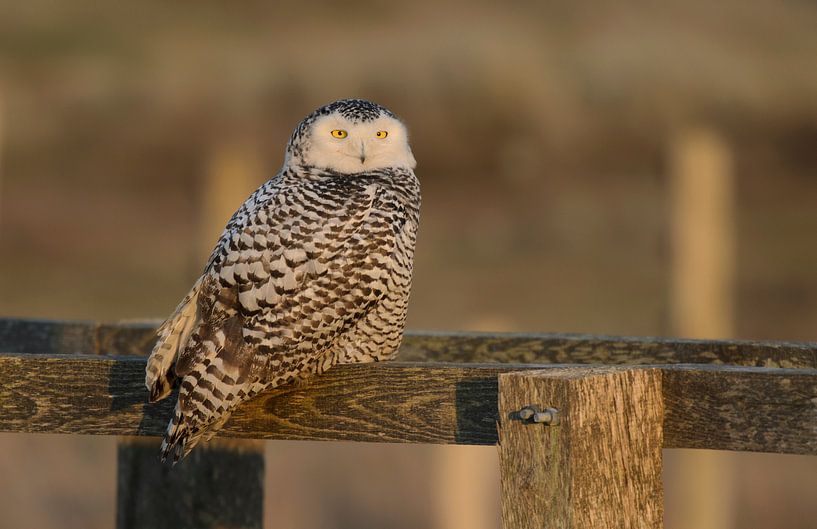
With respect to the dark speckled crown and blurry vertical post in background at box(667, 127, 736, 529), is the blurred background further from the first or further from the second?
the dark speckled crown

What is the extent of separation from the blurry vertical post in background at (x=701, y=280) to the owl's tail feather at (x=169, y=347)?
4.05 metres

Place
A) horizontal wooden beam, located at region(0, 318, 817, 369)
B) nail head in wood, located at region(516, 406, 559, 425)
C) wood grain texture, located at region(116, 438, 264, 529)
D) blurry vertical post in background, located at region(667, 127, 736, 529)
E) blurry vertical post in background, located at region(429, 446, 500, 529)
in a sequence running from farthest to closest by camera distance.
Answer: blurry vertical post in background, located at region(429, 446, 500, 529) → blurry vertical post in background, located at region(667, 127, 736, 529) → wood grain texture, located at region(116, 438, 264, 529) → horizontal wooden beam, located at region(0, 318, 817, 369) → nail head in wood, located at region(516, 406, 559, 425)

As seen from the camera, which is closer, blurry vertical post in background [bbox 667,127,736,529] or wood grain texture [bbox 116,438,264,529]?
wood grain texture [bbox 116,438,264,529]

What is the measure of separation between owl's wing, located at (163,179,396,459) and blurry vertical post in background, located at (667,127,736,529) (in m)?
3.91

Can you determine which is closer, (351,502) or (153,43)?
(351,502)

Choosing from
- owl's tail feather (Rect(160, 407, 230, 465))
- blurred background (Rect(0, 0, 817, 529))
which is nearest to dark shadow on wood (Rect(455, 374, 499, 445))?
owl's tail feather (Rect(160, 407, 230, 465))

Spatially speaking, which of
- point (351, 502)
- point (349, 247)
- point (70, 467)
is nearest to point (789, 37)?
point (351, 502)

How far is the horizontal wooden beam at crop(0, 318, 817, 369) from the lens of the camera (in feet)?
10.1

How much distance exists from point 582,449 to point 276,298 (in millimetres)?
796

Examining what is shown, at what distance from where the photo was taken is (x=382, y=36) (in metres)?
11.1

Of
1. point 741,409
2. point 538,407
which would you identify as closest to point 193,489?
point 538,407

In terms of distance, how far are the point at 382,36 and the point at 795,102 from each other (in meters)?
3.45

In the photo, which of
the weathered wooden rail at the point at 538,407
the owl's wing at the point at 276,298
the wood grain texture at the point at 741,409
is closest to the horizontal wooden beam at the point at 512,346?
the weathered wooden rail at the point at 538,407

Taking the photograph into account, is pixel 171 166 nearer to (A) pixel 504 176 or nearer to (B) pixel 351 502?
(A) pixel 504 176
